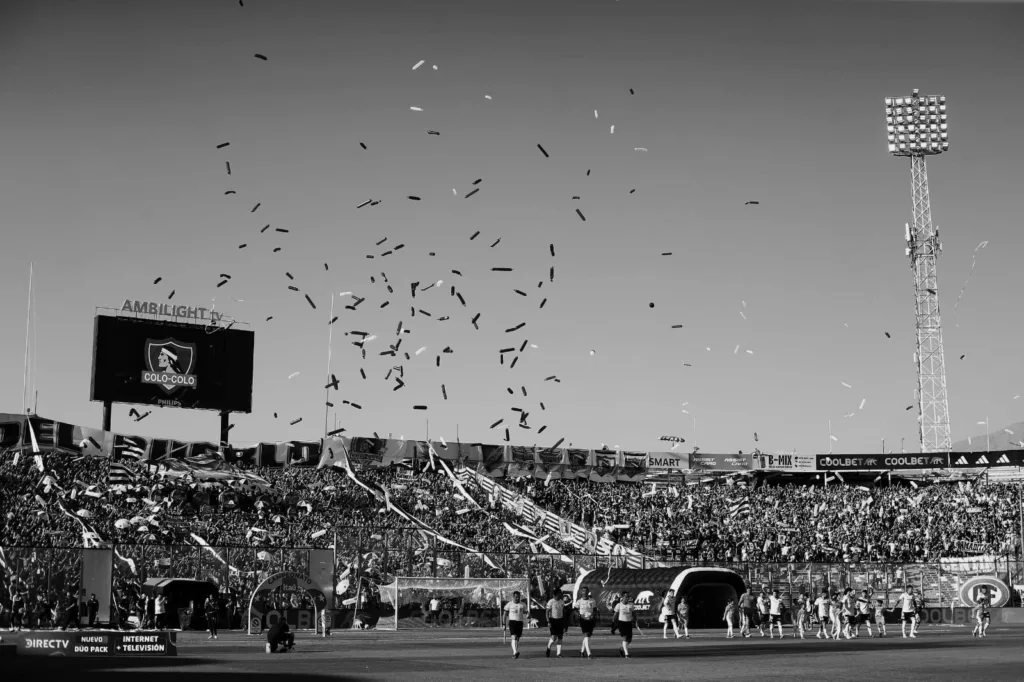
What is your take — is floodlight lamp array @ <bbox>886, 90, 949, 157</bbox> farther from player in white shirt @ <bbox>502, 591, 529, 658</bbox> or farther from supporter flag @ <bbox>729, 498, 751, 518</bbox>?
player in white shirt @ <bbox>502, 591, 529, 658</bbox>

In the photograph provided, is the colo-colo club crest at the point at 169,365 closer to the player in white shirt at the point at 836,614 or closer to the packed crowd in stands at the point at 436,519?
the packed crowd in stands at the point at 436,519

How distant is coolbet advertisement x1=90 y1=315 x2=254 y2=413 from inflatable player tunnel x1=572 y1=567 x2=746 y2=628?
30.4 metres

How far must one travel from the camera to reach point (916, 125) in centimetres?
9181

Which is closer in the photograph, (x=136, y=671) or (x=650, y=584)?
(x=136, y=671)

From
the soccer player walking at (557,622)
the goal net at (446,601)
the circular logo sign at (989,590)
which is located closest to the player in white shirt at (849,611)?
the goal net at (446,601)

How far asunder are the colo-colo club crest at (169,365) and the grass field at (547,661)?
1317 inches

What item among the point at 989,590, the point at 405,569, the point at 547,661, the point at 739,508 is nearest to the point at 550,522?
the point at 739,508

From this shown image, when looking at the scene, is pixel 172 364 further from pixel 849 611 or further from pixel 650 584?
pixel 849 611

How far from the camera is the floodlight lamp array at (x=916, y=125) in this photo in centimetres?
9175

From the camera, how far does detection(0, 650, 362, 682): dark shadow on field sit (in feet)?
83.7

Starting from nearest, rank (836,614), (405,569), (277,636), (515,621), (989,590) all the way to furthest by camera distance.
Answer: (515,621) < (277,636) < (836,614) < (405,569) < (989,590)

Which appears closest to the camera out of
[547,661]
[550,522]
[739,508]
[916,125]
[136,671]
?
[136,671]

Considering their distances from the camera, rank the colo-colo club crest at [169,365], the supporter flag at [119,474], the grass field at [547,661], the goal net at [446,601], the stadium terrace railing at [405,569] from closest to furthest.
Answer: the grass field at [547,661] < the stadium terrace railing at [405,569] < the goal net at [446,601] < the supporter flag at [119,474] < the colo-colo club crest at [169,365]

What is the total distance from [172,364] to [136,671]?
163 feet
